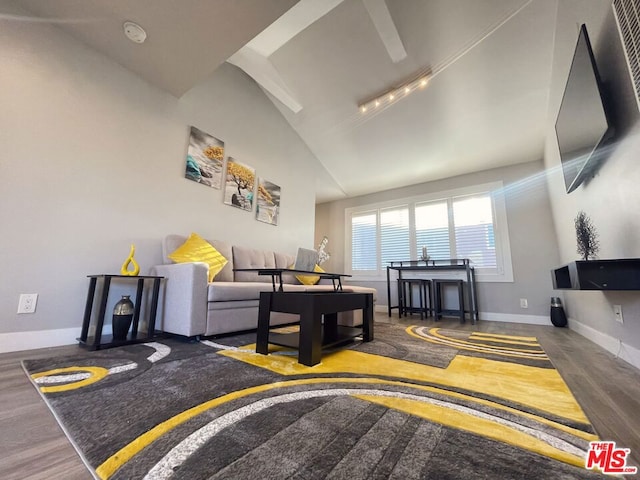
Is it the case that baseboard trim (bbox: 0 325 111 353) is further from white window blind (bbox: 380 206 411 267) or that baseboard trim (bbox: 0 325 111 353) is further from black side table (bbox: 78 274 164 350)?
white window blind (bbox: 380 206 411 267)

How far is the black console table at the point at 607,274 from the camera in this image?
4.12ft

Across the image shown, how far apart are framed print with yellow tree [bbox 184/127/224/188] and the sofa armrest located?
3.96 ft

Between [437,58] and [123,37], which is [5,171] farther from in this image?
[437,58]

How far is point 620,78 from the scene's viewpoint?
1379 mm

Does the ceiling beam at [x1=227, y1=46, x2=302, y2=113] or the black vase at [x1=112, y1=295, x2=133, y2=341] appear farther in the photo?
the ceiling beam at [x1=227, y1=46, x2=302, y2=113]

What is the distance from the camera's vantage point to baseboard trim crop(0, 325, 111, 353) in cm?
158

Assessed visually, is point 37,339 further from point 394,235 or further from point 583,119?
point 394,235

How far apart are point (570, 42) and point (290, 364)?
11.0 feet

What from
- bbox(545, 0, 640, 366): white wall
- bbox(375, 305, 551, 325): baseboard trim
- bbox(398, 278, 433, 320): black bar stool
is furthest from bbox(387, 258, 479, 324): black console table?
bbox(545, 0, 640, 366): white wall

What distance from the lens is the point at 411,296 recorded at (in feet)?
13.9

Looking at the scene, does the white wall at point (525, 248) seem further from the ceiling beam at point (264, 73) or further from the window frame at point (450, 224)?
the ceiling beam at point (264, 73)

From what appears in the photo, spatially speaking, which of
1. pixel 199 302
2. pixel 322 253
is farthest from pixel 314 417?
pixel 322 253

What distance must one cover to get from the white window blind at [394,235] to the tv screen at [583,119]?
8.76ft

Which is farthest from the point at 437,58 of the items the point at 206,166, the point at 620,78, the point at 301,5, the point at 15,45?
the point at 15,45
